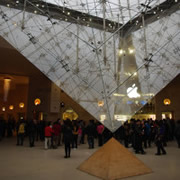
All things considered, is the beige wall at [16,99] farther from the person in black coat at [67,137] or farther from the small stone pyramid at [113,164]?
the small stone pyramid at [113,164]

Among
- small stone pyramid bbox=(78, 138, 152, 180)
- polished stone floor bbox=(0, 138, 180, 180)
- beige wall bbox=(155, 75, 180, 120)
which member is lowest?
polished stone floor bbox=(0, 138, 180, 180)

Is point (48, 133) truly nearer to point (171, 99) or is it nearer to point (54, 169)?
point (54, 169)

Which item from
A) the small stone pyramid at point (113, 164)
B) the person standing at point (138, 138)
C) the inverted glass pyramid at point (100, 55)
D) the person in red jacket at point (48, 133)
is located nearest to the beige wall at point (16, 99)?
the person in red jacket at point (48, 133)

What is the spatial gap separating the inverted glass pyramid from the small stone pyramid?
841mm

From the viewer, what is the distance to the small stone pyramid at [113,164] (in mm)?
3798

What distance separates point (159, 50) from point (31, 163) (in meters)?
4.78

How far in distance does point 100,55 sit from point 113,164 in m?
2.84

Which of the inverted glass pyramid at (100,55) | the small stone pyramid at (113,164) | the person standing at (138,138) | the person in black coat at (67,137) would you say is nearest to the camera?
the small stone pyramid at (113,164)

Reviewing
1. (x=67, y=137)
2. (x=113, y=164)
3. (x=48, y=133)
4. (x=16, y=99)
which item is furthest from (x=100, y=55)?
(x=16, y=99)

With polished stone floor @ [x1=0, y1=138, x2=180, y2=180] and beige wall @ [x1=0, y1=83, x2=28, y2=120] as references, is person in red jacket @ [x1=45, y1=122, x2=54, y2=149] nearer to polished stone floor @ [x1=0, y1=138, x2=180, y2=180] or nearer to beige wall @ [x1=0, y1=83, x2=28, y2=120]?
polished stone floor @ [x1=0, y1=138, x2=180, y2=180]

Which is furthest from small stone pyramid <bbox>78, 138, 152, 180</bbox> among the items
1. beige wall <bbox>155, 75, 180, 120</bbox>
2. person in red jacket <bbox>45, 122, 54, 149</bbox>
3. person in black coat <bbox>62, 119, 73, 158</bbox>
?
beige wall <bbox>155, 75, 180, 120</bbox>

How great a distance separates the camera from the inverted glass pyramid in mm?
5070

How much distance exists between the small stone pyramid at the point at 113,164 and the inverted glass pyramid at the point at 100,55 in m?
0.84

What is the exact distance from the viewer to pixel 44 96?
1312 centimetres
